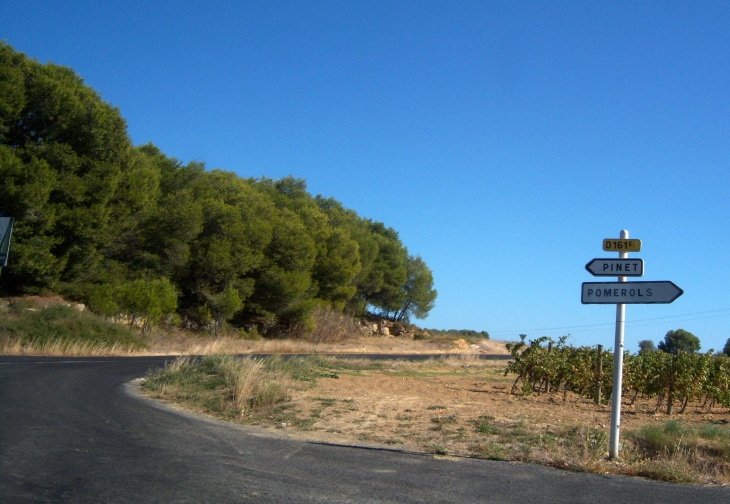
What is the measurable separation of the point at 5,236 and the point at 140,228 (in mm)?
14602

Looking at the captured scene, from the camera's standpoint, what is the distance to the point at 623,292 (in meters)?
8.81

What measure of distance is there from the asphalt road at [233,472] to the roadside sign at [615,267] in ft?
8.55

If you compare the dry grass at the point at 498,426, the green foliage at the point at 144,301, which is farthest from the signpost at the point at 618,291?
the green foliage at the point at 144,301

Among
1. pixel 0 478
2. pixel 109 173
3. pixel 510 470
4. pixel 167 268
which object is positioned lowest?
pixel 0 478

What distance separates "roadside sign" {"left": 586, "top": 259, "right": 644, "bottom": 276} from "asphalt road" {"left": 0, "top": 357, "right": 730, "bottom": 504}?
8.55 feet

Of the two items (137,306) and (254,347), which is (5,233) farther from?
(254,347)

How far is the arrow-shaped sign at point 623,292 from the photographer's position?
8641mm

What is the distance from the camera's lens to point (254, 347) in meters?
37.9

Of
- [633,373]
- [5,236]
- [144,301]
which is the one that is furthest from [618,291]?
[144,301]

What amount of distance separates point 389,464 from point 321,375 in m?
10.5

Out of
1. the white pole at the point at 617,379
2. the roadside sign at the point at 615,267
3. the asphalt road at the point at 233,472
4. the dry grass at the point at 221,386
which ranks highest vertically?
the roadside sign at the point at 615,267

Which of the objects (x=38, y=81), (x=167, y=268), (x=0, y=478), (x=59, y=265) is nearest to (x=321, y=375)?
(x=0, y=478)

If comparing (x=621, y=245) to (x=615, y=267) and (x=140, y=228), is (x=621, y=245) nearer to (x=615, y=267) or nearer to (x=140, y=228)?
(x=615, y=267)

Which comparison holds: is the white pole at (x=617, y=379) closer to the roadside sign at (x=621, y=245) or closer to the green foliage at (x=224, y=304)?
the roadside sign at (x=621, y=245)
